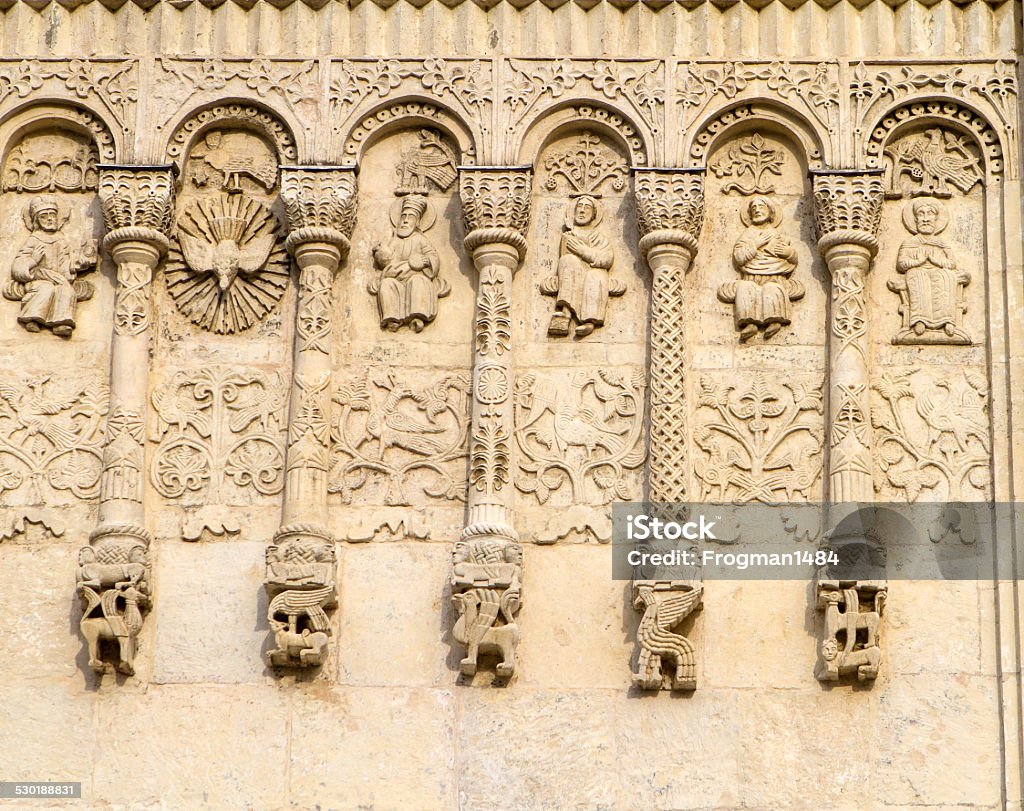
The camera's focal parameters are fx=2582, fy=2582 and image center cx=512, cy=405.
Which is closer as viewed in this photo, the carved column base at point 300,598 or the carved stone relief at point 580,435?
the carved column base at point 300,598

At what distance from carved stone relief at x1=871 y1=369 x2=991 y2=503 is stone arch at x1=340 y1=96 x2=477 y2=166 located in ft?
8.28

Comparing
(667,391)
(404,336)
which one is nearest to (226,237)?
(404,336)

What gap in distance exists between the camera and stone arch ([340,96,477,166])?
1348 cm

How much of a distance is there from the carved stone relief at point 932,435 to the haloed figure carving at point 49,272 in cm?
412

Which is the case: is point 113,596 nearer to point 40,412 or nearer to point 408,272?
point 40,412

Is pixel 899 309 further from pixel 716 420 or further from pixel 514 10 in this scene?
pixel 514 10

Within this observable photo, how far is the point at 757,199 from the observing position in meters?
13.5

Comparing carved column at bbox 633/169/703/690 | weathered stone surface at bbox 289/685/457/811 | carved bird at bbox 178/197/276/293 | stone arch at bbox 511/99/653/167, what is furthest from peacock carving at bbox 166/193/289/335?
weathered stone surface at bbox 289/685/457/811

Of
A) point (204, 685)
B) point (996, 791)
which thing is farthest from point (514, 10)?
point (996, 791)

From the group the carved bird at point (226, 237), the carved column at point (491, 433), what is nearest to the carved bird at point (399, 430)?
the carved column at point (491, 433)

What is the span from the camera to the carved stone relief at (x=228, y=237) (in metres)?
13.3

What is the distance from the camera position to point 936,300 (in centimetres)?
1319

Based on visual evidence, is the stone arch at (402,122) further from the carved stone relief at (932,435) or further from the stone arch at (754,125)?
the carved stone relief at (932,435)

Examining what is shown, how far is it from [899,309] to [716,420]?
113 centimetres
